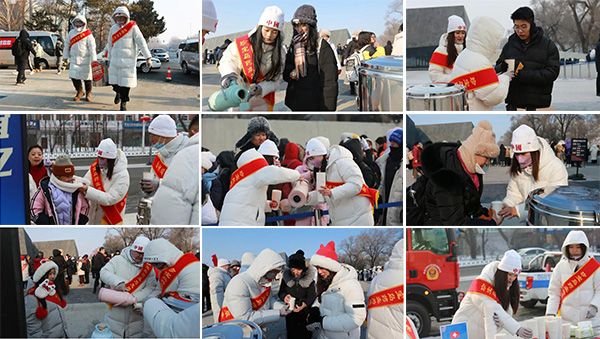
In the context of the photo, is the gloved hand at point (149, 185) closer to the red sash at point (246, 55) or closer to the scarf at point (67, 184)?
the scarf at point (67, 184)

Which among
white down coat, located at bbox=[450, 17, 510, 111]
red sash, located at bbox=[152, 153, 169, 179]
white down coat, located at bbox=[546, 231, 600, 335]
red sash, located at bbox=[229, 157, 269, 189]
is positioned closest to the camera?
white down coat, located at bbox=[450, 17, 510, 111]

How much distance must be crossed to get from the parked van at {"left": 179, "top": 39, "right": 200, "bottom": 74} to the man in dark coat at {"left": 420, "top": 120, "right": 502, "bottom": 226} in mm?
1780

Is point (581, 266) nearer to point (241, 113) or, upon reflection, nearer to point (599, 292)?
point (599, 292)

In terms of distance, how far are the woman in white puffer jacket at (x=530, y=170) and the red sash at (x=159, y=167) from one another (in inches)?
97.4

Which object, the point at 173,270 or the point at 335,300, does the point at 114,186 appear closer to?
the point at 173,270

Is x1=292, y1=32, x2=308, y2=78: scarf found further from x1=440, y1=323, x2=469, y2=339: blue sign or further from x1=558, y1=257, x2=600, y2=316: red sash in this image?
x1=558, y1=257, x2=600, y2=316: red sash

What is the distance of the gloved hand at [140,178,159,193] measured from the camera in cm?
522

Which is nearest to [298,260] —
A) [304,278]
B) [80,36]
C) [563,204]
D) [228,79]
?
[304,278]

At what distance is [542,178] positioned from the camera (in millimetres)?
5191

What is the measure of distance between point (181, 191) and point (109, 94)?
890mm

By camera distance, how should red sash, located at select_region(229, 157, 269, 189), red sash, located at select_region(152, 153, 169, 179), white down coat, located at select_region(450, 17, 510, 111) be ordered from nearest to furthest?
white down coat, located at select_region(450, 17, 510, 111)
red sash, located at select_region(229, 157, 269, 189)
red sash, located at select_region(152, 153, 169, 179)

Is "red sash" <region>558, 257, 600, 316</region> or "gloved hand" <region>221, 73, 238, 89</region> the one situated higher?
"gloved hand" <region>221, 73, 238, 89</region>

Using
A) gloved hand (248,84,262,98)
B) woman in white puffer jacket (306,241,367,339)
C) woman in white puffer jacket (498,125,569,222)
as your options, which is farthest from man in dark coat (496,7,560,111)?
woman in white puffer jacket (306,241,367,339)

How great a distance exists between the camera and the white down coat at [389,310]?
17.3 feet
